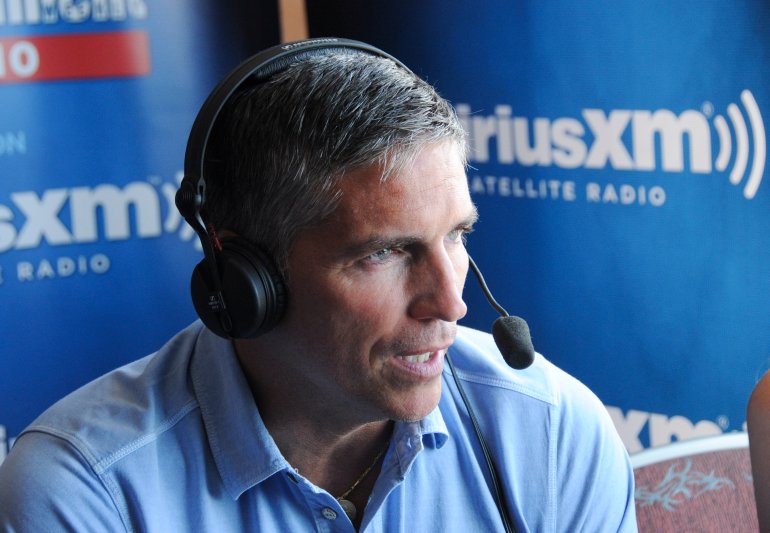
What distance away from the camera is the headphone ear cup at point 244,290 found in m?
1.15

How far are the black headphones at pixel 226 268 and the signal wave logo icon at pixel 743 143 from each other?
3.33 feet

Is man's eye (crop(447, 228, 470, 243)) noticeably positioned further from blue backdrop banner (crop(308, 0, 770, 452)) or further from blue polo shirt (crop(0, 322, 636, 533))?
blue backdrop banner (crop(308, 0, 770, 452))

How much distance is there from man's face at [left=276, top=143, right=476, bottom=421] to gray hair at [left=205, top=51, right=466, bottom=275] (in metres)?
0.02

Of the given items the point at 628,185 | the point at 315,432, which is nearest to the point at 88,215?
the point at 628,185

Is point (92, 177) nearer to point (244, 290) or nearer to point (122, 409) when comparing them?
point (122, 409)

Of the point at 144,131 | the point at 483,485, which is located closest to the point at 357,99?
the point at 483,485

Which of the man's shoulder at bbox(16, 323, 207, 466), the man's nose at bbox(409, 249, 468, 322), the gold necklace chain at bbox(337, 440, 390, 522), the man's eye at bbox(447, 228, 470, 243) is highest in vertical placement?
the man's eye at bbox(447, 228, 470, 243)

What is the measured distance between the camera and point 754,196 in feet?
6.17

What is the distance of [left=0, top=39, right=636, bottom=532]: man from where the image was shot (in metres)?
1.16

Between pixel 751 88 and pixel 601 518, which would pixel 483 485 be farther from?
pixel 751 88

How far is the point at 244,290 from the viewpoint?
3.76ft

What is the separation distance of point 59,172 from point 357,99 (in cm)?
148

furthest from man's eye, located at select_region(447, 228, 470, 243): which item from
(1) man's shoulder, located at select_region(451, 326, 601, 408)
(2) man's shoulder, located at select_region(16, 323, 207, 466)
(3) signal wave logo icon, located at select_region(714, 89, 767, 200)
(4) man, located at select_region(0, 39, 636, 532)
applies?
(3) signal wave logo icon, located at select_region(714, 89, 767, 200)

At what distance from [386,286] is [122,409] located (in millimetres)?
359
